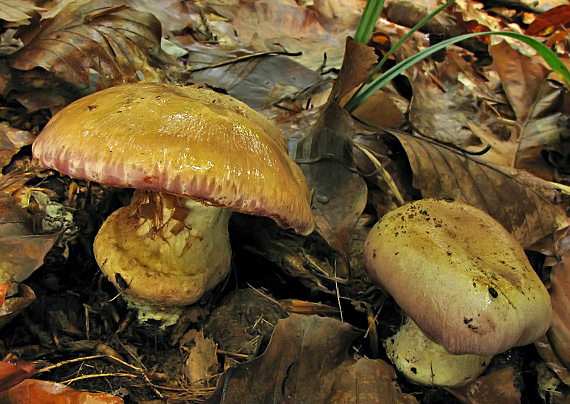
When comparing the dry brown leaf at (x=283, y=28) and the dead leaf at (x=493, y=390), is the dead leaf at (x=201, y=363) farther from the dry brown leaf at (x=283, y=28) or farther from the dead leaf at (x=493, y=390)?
the dry brown leaf at (x=283, y=28)

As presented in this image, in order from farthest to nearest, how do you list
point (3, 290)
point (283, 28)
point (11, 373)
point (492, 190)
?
point (283, 28)
point (492, 190)
point (3, 290)
point (11, 373)

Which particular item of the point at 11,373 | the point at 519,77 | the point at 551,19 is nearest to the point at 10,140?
the point at 11,373

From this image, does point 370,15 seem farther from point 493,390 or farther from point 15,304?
point 15,304

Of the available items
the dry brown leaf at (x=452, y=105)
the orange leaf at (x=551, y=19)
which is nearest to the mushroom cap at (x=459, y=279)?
the dry brown leaf at (x=452, y=105)

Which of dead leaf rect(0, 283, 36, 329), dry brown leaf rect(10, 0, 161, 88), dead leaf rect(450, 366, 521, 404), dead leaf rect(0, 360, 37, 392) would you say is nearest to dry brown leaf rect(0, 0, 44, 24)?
dry brown leaf rect(10, 0, 161, 88)

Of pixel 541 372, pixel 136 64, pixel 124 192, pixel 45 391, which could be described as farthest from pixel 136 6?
pixel 541 372

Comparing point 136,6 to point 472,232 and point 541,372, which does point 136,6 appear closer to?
point 472,232

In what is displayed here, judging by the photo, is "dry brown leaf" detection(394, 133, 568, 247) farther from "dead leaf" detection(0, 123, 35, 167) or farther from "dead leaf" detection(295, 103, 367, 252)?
"dead leaf" detection(0, 123, 35, 167)
